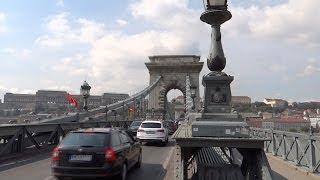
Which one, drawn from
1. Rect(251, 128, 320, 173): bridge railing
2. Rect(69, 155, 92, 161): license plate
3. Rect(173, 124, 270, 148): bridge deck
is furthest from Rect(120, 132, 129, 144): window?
Rect(173, 124, 270, 148): bridge deck

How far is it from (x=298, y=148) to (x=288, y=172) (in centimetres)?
100

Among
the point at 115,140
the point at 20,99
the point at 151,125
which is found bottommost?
the point at 115,140

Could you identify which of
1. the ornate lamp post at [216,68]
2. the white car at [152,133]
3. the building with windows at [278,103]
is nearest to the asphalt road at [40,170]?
the ornate lamp post at [216,68]

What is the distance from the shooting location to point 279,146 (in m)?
15.4

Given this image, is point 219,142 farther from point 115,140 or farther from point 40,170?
point 40,170

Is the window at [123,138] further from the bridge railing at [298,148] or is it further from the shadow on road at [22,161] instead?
the shadow on road at [22,161]

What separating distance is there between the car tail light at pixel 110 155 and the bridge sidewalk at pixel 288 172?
4.46 m

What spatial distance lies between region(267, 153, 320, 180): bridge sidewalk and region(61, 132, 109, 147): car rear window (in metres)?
4.76

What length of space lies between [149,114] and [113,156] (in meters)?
63.2

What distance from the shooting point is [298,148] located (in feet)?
41.4

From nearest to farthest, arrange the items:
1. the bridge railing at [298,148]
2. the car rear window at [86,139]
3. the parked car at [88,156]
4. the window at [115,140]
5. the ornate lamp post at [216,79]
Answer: the ornate lamp post at [216,79], the parked car at [88,156], the car rear window at [86,139], the window at [115,140], the bridge railing at [298,148]

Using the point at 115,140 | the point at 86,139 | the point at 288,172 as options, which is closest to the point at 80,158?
the point at 86,139

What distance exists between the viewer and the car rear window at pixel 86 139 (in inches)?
397

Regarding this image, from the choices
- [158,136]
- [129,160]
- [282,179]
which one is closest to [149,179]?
[129,160]
